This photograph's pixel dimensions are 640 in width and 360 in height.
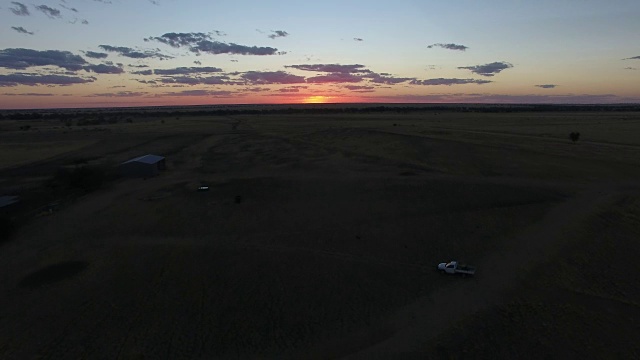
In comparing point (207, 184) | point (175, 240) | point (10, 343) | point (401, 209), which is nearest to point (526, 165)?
point (401, 209)

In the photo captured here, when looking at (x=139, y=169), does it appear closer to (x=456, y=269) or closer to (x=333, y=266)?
(x=333, y=266)

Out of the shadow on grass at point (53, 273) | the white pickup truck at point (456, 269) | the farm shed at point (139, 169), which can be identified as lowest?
the shadow on grass at point (53, 273)

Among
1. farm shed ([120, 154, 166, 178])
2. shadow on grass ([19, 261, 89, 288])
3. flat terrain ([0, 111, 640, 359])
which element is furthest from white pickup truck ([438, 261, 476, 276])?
farm shed ([120, 154, 166, 178])

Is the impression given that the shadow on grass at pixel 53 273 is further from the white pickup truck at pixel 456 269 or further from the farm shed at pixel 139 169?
the farm shed at pixel 139 169

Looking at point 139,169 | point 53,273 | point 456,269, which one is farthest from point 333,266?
point 139,169

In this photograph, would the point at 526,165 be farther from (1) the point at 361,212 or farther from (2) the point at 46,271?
(2) the point at 46,271

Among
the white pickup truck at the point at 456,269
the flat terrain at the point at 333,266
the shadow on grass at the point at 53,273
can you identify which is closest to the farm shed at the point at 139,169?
the flat terrain at the point at 333,266

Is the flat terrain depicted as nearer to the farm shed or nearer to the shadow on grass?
the shadow on grass
